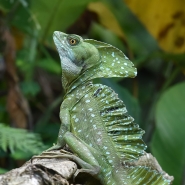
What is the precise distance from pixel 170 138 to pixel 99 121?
4.24ft

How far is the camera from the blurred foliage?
2.71 metres

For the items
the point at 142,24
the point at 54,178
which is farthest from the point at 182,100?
the point at 54,178

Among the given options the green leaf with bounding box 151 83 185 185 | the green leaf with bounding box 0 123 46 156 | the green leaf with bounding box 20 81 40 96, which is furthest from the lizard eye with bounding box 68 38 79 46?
the green leaf with bounding box 20 81 40 96

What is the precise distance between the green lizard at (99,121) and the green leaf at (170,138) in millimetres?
966

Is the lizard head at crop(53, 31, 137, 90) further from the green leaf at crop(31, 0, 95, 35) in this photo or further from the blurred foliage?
the green leaf at crop(31, 0, 95, 35)

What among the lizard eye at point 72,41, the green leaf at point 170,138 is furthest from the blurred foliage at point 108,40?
the lizard eye at point 72,41

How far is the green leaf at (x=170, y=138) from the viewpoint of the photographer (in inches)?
105

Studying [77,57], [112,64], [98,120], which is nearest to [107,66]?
[112,64]

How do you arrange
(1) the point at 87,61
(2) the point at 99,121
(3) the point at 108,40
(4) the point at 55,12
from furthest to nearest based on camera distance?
(3) the point at 108,40
(4) the point at 55,12
(1) the point at 87,61
(2) the point at 99,121

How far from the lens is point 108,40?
14.2ft

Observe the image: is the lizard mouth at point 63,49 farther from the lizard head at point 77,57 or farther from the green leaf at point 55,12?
the green leaf at point 55,12

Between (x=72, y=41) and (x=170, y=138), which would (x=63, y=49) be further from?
(x=170, y=138)

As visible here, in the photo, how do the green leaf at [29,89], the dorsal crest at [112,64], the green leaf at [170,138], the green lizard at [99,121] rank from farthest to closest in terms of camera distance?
the green leaf at [29,89]
the green leaf at [170,138]
the dorsal crest at [112,64]
the green lizard at [99,121]

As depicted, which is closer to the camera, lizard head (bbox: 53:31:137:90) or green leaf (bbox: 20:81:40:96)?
lizard head (bbox: 53:31:137:90)
